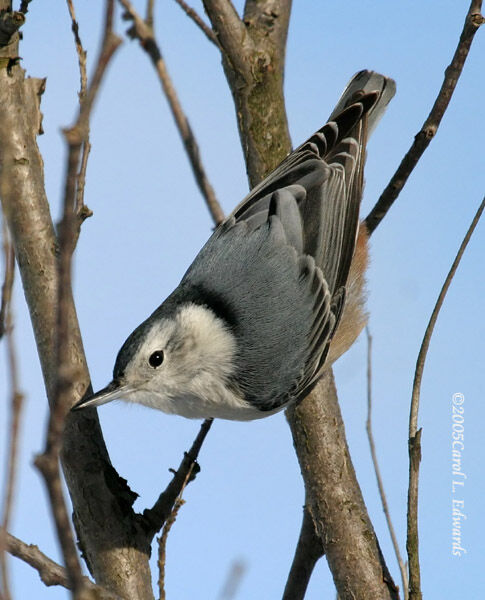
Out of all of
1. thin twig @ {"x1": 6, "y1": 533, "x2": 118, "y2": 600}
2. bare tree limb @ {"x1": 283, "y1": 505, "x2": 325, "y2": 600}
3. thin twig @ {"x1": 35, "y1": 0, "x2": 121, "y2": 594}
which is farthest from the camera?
bare tree limb @ {"x1": 283, "y1": 505, "x2": 325, "y2": 600}

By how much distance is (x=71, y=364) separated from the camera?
208cm

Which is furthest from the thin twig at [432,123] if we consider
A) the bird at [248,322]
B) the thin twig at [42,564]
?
the thin twig at [42,564]

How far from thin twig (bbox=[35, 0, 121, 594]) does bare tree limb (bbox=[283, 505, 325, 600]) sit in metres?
1.83

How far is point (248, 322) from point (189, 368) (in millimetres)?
242

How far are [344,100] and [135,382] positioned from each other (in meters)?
1.48

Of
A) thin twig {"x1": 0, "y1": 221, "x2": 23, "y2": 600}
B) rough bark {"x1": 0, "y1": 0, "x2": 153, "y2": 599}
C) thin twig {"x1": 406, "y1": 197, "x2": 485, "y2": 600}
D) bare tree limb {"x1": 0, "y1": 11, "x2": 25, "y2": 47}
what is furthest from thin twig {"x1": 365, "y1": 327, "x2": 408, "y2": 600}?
bare tree limb {"x1": 0, "y1": 11, "x2": 25, "y2": 47}

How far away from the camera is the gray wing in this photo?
2396 mm

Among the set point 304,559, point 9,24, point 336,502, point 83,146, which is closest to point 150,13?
point 83,146

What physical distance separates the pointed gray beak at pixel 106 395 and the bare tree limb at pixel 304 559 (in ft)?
2.74

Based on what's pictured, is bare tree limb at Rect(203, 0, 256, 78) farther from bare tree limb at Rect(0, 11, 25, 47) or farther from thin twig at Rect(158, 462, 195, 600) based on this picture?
thin twig at Rect(158, 462, 195, 600)

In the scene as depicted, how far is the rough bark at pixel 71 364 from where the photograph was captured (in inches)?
78.8

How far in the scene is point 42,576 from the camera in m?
1.61

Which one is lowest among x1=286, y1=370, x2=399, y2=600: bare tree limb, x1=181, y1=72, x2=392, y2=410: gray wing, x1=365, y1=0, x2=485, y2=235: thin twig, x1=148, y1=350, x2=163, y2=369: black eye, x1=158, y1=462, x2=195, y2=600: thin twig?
x1=158, y1=462, x2=195, y2=600: thin twig

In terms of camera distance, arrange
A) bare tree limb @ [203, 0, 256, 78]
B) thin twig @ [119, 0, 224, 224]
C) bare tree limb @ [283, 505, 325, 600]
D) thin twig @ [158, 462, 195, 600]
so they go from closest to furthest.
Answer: thin twig @ [119, 0, 224, 224] → thin twig @ [158, 462, 195, 600] → bare tree limb @ [283, 505, 325, 600] → bare tree limb @ [203, 0, 256, 78]
